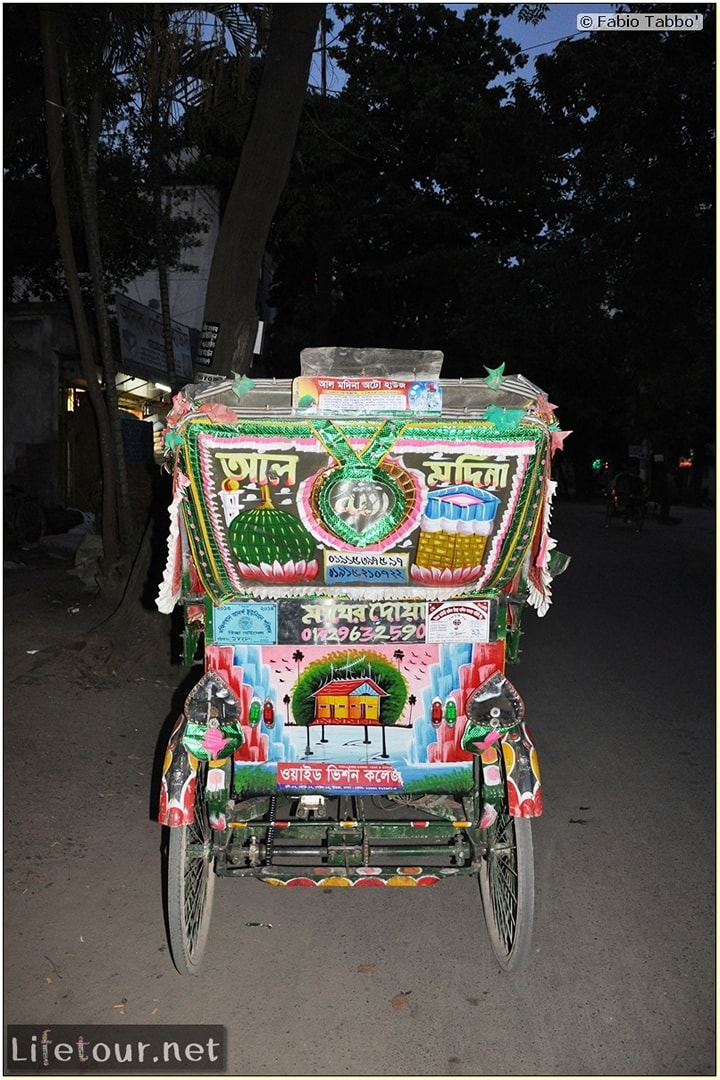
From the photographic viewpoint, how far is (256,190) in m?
7.30

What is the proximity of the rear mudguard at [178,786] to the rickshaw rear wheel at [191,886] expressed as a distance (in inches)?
1.8

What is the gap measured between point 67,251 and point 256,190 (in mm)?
1934

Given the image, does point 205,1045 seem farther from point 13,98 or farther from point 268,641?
point 13,98

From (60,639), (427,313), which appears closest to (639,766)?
(60,639)

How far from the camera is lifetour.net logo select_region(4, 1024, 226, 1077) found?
10.2 ft

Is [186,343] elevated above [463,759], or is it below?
above

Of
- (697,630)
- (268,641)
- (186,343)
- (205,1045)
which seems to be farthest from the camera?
(186,343)

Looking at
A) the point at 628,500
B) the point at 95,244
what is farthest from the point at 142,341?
the point at 628,500

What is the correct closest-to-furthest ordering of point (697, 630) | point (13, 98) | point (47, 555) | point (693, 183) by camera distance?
point (13, 98) < point (697, 630) < point (693, 183) < point (47, 555)

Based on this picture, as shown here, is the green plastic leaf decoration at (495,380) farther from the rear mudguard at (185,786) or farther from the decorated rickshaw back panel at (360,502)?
the rear mudguard at (185,786)

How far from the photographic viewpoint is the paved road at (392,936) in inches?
124

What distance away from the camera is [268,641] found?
142 inches

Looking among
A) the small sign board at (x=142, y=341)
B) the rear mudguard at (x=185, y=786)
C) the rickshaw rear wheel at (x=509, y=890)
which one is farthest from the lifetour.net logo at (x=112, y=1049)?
the small sign board at (x=142, y=341)

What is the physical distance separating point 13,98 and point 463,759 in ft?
28.9
